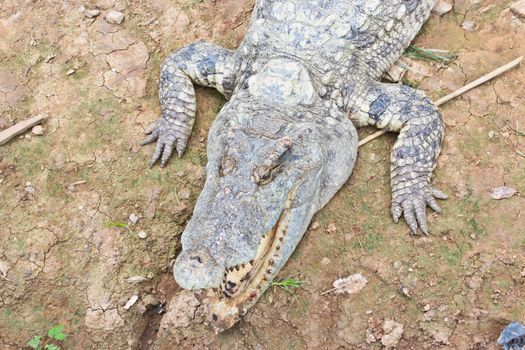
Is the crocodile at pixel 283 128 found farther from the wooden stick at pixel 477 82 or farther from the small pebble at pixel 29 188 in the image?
the small pebble at pixel 29 188

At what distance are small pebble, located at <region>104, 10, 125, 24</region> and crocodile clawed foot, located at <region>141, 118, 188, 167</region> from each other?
1051 millimetres

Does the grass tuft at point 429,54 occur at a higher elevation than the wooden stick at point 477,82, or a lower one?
higher

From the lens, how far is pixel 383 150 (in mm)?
4027

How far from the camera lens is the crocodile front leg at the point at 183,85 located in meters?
4.07

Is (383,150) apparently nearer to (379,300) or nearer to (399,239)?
(399,239)

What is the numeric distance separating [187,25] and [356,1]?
1384mm

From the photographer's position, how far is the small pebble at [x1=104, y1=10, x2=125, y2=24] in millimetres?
4652

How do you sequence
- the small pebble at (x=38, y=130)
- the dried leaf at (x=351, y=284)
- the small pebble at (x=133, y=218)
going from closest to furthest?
1. the dried leaf at (x=351, y=284)
2. the small pebble at (x=133, y=218)
3. the small pebble at (x=38, y=130)

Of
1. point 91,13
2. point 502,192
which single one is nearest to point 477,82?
point 502,192

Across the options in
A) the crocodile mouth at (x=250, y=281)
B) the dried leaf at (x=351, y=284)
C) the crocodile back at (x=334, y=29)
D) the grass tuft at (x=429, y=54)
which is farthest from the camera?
the grass tuft at (x=429, y=54)

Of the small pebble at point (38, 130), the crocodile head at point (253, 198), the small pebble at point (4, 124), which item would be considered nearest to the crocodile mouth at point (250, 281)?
the crocodile head at point (253, 198)

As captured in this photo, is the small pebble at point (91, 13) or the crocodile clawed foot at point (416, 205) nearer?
the crocodile clawed foot at point (416, 205)

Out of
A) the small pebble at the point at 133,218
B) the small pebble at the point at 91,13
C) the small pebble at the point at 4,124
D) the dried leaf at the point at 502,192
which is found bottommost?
the dried leaf at the point at 502,192

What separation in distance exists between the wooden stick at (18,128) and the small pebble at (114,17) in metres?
1.00
